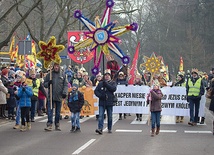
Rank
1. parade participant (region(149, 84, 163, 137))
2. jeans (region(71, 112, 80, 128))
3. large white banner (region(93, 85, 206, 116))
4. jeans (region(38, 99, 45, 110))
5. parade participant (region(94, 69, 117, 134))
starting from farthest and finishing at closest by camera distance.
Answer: jeans (region(38, 99, 45, 110)) < large white banner (region(93, 85, 206, 116)) < jeans (region(71, 112, 80, 128)) < parade participant (region(94, 69, 117, 134)) < parade participant (region(149, 84, 163, 137))

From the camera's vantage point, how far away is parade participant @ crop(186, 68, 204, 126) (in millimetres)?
18578

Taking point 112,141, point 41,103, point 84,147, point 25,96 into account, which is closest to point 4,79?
point 41,103

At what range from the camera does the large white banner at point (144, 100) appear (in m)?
20.4

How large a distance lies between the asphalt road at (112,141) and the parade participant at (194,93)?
0.44m

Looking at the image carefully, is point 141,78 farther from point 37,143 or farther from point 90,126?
point 37,143

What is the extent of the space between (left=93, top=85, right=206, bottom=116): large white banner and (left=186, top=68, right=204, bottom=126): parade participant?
1194 millimetres

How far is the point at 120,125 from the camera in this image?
727 inches

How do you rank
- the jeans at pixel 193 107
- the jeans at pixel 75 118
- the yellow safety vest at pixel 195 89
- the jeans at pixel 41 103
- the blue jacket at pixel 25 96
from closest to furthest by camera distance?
the jeans at pixel 75 118
the blue jacket at pixel 25 96
the yellow safety vest at pixel 195 89
the jeans at pixel 193 107
the jeans at pixel 41 103

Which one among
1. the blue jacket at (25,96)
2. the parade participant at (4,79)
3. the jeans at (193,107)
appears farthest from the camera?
the parade participant at (4,79)

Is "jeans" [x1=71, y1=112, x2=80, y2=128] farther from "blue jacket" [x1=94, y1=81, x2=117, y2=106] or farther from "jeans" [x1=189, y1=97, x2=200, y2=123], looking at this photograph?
"jeans" [x1=189, y1=97, x2=200, y2=123]

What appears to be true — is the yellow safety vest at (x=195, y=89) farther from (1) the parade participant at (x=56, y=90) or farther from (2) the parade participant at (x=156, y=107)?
(1) the parade participant at (x=56, y=90)

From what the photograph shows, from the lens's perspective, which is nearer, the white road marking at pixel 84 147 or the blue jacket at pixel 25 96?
the white road marking at pixel 84 147

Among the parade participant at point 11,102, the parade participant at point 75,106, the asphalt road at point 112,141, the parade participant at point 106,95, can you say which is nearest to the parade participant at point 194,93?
the asphalt road at point 112,141

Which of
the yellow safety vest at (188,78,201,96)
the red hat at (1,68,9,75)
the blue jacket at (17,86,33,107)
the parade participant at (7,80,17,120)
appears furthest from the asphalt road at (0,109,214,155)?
the red hat at (1,68,9,75)
